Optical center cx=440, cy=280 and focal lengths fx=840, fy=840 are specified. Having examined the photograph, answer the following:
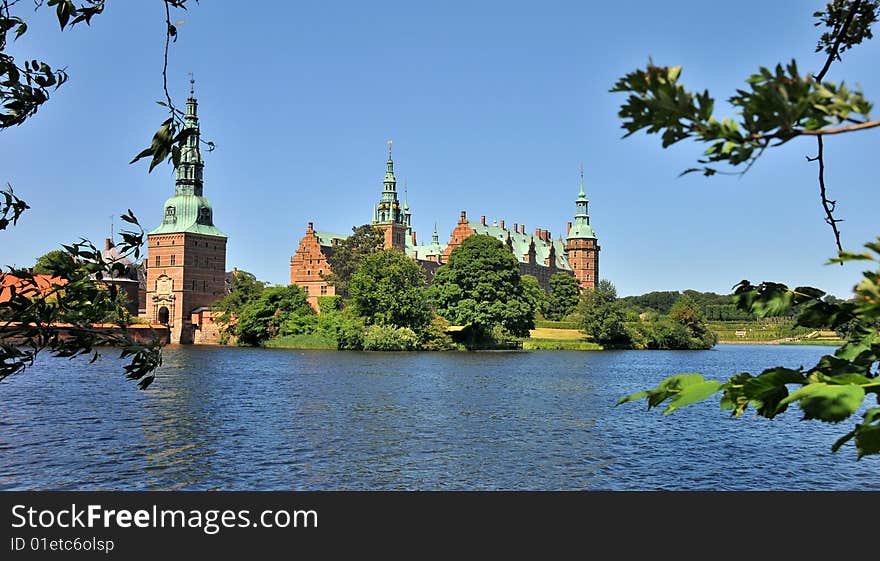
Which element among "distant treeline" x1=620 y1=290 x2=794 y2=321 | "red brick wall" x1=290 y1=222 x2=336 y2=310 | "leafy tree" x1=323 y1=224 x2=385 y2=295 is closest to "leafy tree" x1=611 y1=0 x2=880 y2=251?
"leafy tree" x1=323 y1=224 x2=385 y2=295

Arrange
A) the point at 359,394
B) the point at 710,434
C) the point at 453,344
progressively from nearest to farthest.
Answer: the point at 710,434, the point at 359,394, the point at 453,344

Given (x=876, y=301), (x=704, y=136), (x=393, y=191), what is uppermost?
(x=393, y=191)

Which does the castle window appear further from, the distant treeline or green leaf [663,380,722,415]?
green leaf [663,380,722,415]

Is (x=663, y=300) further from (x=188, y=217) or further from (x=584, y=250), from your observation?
(x=188, y=217)

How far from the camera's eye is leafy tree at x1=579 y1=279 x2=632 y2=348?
6744cm

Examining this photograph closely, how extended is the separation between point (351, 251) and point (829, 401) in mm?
81759

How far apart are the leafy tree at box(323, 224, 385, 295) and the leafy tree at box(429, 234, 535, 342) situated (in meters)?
19.4

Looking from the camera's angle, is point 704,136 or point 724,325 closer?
point 704,136

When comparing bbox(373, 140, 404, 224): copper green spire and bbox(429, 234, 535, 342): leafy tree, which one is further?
bbox(373, 140, 404, 224): copper green spire

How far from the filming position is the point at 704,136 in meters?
1.76

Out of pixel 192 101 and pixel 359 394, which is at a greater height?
pixel 192 101

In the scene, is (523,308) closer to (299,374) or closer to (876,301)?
(299,374)

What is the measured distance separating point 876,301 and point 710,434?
59.3 feet
